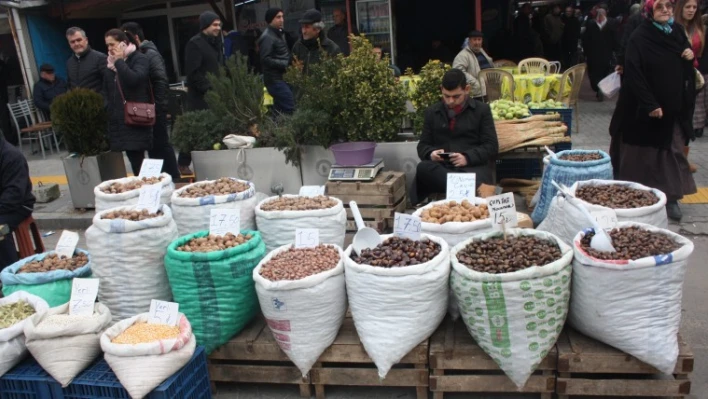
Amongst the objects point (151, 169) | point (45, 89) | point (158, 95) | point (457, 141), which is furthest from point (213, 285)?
point (45, 89)

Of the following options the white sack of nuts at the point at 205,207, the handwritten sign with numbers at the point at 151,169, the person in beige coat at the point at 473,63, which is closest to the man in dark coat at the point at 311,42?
the person in beige coat at the point at 473,63

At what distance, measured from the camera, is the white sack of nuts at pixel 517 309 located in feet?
8.58

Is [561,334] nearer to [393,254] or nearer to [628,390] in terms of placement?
[628,390]

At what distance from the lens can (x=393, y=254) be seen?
2869mm

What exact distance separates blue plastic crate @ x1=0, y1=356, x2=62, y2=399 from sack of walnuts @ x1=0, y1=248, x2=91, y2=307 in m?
0.42

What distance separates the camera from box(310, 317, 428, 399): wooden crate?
2914mm

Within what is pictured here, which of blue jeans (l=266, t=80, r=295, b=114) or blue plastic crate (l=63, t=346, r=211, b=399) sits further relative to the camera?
blue jeans (l=266, t=80, r=295, b=114)

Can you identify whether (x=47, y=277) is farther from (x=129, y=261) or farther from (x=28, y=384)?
(x=28, y=384)

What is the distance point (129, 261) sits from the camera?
3223 mm

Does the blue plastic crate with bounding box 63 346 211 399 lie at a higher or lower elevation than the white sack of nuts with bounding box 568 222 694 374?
lower

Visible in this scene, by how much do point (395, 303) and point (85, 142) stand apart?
15.6ft

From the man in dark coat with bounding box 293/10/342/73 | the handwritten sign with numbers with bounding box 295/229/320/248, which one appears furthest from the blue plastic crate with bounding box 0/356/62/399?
the man in dark coat with bounding box 293/10/342/73

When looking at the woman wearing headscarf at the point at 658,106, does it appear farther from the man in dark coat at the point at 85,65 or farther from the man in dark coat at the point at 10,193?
the man in dark coat at the point at 85,65

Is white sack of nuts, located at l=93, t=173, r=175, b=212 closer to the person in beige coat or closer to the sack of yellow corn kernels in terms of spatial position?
the sack of yellow corn kernels
